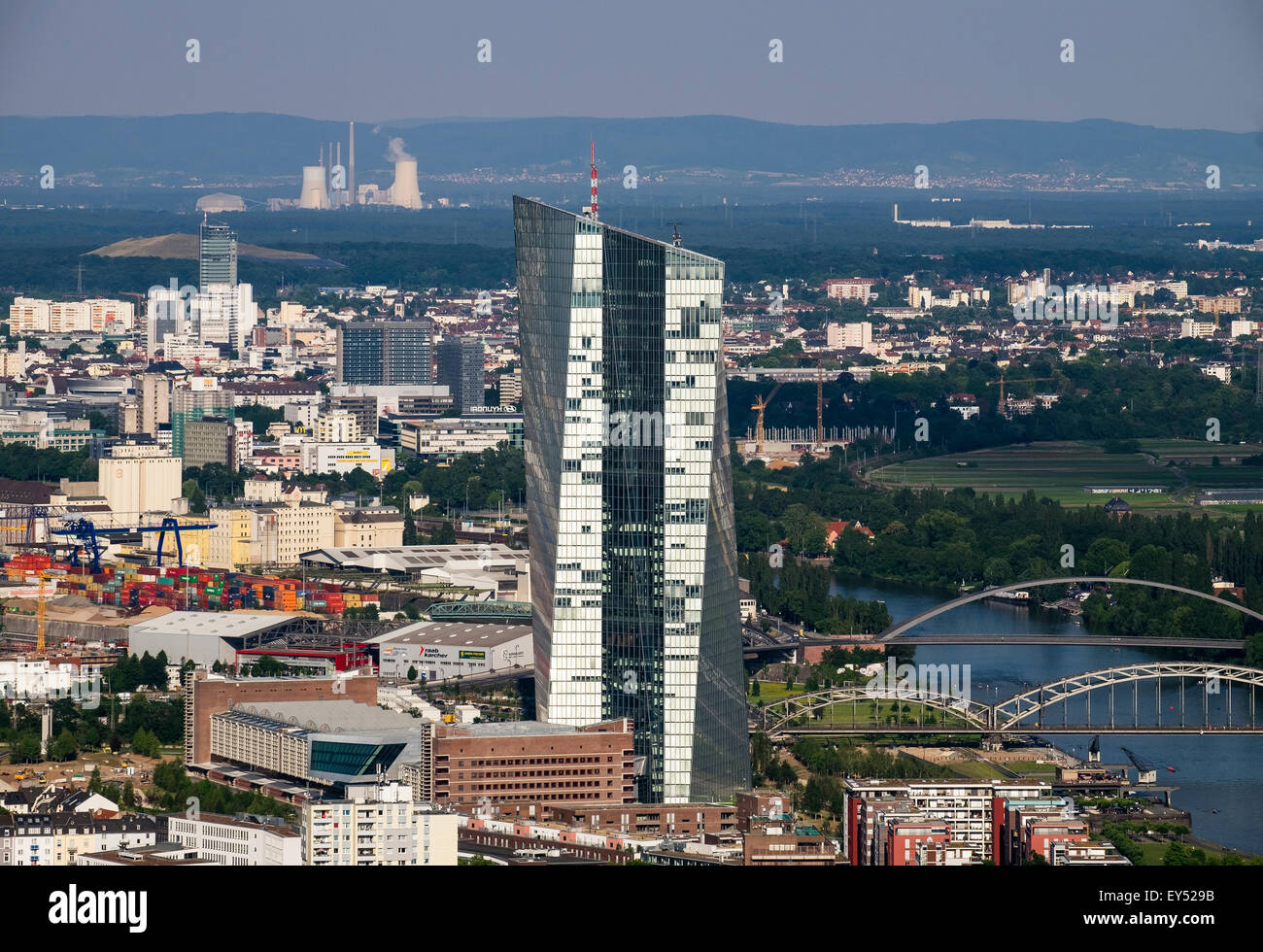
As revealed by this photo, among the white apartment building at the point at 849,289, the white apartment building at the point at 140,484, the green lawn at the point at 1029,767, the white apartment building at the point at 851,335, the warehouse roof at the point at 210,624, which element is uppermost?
the white apartment building at the point at 849,289

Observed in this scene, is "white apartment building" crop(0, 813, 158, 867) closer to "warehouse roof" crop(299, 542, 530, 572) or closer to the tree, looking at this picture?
the tree

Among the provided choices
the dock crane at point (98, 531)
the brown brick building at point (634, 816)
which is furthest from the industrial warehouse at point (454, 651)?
the dock crane at point (98, 531)

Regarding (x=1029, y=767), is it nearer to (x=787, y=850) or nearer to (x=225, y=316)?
(x=787, y=850)

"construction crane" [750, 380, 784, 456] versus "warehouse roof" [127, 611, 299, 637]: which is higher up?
"construction crane" [750, 380, 784, 456]

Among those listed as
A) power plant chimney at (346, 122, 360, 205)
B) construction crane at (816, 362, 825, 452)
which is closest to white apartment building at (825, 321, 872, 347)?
construction crane at (816, 362, 825, 452)

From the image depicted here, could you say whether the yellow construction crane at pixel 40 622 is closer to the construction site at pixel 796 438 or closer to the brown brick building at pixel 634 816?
the brown brick building at pixel 634 816

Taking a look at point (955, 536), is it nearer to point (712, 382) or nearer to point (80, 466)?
point (80, 466)
